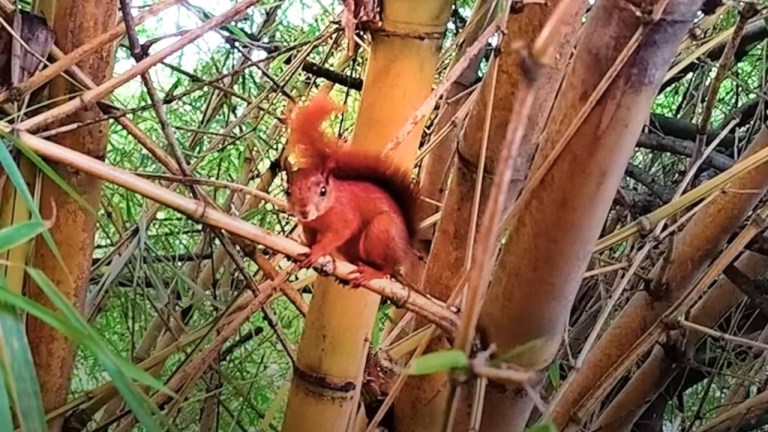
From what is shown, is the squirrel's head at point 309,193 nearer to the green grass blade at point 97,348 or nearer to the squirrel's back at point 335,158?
the squirrel's back at point 335,158

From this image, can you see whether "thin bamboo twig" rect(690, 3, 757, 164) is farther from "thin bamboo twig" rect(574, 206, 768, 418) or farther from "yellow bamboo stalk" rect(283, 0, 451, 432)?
"yellow bamboo stalk" rect(283, 0, 451, 432)

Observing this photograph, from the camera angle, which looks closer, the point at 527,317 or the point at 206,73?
the point at 527,317

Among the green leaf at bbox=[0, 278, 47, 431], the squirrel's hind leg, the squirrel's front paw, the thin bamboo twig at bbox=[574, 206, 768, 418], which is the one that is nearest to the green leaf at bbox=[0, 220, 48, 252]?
the green leaf at bbox=[0, 278, 47, 431]

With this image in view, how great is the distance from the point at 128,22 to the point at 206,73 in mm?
583

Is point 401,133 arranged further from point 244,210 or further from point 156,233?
point 156,233

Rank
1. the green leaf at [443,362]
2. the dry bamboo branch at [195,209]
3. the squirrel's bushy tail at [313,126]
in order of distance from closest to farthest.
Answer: the green leaf at [443,362] → the dry bamboo branch at [195,209] → the squirrel's bushy tail at [313,126]

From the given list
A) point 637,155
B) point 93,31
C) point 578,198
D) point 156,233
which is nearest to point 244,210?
point 156,233

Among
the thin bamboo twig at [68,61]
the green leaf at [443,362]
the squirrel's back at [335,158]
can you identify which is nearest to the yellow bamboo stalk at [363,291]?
the squirrel's back at [335,158]

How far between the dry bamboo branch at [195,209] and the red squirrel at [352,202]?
120 millimetres

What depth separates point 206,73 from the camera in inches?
43.1

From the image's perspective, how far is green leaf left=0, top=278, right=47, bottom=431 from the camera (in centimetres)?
34

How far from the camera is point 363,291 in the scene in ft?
1.86

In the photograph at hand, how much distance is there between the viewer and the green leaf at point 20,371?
339mm

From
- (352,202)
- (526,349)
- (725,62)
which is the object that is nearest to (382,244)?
(352,202)
